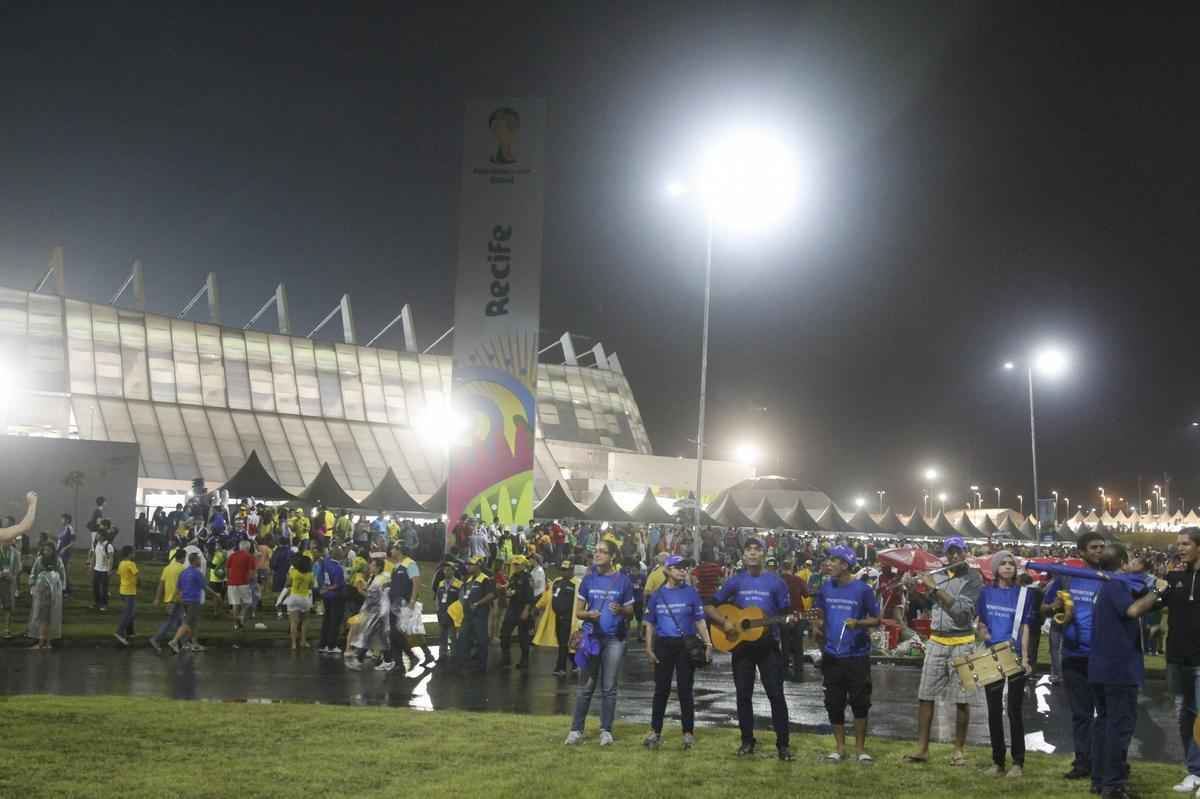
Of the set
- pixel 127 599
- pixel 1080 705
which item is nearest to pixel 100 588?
pixel 127 599

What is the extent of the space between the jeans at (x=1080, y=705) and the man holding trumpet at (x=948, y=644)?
0.88m

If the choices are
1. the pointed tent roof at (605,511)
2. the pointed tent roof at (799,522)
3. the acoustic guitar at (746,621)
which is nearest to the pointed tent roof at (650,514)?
the pointed tent roof at (605,511)

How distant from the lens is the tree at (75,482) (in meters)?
31.4

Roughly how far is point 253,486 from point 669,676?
28.3 m

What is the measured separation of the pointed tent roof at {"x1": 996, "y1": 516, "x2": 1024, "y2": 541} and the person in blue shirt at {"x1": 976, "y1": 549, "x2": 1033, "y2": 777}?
49858 millimetres

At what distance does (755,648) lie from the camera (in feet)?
32.9

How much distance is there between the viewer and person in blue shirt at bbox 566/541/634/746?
34.1 feet

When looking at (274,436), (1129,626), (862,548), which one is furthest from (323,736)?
(274,436)

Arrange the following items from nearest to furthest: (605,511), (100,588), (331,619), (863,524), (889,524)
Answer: (331,619)
(100,588)
(605,511)
(863,524)
(889,524)

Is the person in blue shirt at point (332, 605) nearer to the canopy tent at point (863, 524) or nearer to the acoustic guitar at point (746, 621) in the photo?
the acoustic guitar at point (746, 621)

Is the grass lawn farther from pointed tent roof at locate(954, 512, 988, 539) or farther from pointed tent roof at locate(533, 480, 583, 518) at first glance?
pointed tent roof at locate(954, 512, 988, 539)

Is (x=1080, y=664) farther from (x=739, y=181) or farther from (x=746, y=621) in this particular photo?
(x=739, y=181)

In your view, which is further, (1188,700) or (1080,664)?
(1080,664)

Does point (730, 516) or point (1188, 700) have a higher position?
point (730, 516)
